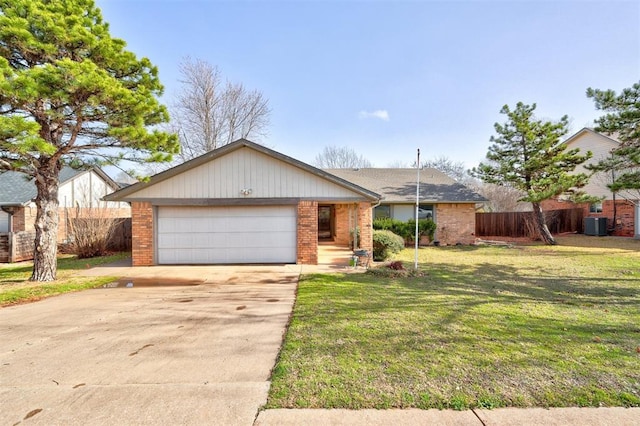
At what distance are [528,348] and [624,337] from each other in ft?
5.25

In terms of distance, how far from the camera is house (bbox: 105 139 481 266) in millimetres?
9891

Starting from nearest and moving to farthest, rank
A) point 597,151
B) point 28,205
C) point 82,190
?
1. point 28,205
2. point 82,190
3. point 597,151

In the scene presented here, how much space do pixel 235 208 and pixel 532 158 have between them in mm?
14634

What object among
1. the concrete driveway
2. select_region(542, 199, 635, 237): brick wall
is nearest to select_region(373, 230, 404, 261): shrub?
the concrete driveway

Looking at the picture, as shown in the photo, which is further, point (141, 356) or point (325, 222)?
point (325, 222)

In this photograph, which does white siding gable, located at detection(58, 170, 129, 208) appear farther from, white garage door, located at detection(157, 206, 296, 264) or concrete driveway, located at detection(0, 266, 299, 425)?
concrete driveway, located at detection(0, 266, 299, 425)

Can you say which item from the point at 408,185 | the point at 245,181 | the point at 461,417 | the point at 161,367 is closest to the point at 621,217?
→ the point at 408,185

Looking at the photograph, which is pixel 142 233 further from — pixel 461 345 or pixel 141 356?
pixel 461 345

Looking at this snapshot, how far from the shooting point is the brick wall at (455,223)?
15836mm

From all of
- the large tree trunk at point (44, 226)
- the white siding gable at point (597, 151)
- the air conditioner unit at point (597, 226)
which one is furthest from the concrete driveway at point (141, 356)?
the white siding gable at point (597, 151)

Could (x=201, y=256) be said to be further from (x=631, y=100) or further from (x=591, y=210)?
(x=591, y=210)

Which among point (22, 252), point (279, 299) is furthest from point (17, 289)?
point (22, 252)

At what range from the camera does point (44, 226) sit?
7797mm

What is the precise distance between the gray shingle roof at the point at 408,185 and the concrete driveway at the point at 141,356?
11.3m
